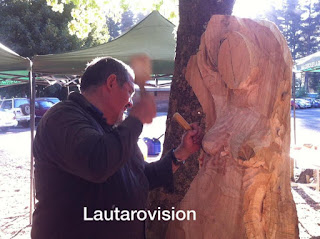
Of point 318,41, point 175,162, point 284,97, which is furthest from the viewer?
point 318,41

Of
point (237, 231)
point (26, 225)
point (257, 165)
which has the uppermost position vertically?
point (257, 165)

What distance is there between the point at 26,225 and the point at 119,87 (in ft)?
10.3

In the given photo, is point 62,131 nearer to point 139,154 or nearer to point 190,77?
point 139,154

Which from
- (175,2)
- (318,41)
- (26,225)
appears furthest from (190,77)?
(318,41)

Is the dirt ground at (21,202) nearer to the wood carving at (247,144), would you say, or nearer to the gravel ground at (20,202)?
the gravel ground at (20,202)

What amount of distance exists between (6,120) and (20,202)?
8844 mm

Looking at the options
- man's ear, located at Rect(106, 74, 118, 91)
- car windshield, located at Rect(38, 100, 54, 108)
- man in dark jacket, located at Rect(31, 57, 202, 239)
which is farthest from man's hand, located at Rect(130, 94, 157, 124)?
car windshield, located at Rect(38, 100, 54, 108)

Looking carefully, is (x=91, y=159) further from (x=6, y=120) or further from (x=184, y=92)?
(x=6, y=120)

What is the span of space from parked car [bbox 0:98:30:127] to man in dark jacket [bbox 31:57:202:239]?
13064mm

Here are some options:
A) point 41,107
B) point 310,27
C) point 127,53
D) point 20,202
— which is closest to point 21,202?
point 20,202

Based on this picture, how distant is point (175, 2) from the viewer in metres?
5.11

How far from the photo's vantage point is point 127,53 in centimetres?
363

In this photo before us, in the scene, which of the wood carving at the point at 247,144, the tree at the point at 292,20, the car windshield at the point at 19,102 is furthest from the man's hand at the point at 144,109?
the tree at the point at 292,20

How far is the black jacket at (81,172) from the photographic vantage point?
3.55 ft
